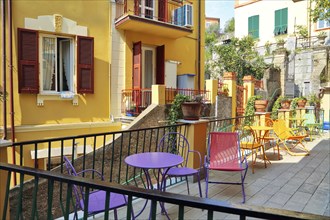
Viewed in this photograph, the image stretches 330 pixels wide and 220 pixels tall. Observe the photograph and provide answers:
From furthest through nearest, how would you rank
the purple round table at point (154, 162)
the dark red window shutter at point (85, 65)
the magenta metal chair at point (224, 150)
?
the dark red window shutter at point (85, 65) → the magenta metal chair at point (224, 150) → the purple round table at point (154, 162)

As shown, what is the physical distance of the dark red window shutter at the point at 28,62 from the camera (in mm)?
6934

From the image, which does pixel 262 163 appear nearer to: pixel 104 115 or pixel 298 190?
pixel 298 190

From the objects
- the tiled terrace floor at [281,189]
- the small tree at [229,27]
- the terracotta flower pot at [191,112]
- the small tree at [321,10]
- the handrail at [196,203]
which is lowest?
the tiled terrace floor at [281,189]

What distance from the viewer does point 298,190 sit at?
374 centimetres

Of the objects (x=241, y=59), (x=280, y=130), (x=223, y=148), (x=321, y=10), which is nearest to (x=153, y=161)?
(x=223, y=148)

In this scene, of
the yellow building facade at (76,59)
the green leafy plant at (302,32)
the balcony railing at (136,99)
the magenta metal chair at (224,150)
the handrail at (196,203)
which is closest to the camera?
the handrail at (196,203)

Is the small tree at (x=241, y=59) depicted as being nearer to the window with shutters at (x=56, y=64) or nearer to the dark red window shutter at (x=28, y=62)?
the window with shutters at (x=56, y=64)

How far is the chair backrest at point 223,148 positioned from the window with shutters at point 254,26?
17.3 meters

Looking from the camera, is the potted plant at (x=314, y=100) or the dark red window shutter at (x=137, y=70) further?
the potted plant at (x=314, y=100)

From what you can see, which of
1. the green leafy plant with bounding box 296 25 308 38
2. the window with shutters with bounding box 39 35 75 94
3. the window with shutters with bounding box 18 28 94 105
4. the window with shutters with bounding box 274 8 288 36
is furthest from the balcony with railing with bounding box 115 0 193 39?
the window with shutters with bounding box 274 8 288 36

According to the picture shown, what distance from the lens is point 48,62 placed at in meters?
7.59

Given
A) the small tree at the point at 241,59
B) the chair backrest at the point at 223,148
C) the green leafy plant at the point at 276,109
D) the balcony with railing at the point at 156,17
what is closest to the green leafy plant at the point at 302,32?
the small tree at the point at 241,59

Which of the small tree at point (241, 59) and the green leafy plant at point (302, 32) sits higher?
the green leafy plant at point (302, 32)

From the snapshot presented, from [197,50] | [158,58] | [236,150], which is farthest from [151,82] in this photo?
[236,150]
